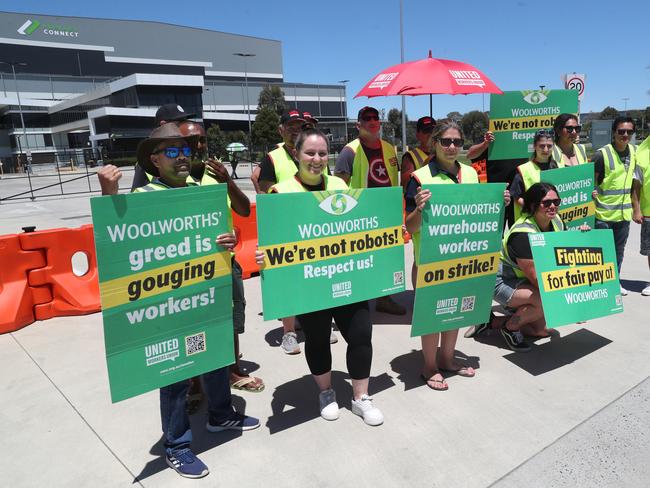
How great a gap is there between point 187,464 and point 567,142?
177 inches

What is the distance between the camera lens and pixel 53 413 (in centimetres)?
342

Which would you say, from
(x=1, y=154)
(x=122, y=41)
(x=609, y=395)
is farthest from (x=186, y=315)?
(x=122, y=41)

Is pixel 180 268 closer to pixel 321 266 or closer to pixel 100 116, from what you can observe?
pixel 321 266

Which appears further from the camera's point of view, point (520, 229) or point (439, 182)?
point (520, 229)

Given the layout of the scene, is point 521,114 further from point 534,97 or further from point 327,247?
point 327,247

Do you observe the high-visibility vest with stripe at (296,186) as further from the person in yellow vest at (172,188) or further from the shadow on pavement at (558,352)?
the shadow on pavement at (558,352)

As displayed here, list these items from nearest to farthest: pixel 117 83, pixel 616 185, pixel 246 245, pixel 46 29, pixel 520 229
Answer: pixel 520 229 < pixel 616 185 < pixel 246 245 < pixel 117 83 < pixel 46 29

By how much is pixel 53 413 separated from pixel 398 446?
96.0 inches

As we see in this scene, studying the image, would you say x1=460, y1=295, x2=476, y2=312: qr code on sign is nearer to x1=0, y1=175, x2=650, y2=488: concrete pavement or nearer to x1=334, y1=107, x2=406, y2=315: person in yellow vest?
x1=0, y1=175, x2=650, y2=488: concrete pavement

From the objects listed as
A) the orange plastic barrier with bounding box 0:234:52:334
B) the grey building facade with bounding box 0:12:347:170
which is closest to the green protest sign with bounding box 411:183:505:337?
the orange plastic barrier with bounding box 0:234:52:334

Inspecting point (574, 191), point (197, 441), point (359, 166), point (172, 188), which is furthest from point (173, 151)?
point (574, 191)

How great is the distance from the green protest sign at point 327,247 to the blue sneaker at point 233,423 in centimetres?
76

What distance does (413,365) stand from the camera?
4000mm

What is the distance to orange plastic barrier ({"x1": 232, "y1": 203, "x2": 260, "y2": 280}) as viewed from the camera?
7.10 meters
